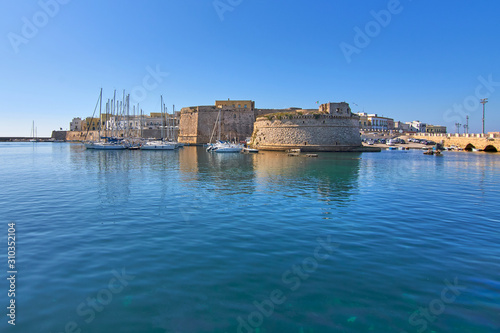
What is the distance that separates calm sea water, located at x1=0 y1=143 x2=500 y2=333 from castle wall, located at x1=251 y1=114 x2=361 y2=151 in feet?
81.1

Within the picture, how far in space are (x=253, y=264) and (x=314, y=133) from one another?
99.3ft

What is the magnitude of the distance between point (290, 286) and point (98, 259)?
2.72 metres

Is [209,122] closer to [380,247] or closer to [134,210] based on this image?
[134,210]

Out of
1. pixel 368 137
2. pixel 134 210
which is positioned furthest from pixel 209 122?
pixel 134 210

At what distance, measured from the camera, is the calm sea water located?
10.6 ft

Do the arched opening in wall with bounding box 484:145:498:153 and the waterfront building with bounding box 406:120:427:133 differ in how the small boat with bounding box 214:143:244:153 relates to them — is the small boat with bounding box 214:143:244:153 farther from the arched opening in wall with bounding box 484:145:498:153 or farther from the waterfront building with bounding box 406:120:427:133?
the waterfront building with bounding box 406:120:427:133

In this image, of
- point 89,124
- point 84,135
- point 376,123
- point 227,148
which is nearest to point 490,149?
point 227,148

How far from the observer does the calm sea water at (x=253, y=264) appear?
3.22m

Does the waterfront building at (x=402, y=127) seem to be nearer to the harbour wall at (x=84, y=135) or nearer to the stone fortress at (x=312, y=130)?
the stone fortress at (x=312, y=130)

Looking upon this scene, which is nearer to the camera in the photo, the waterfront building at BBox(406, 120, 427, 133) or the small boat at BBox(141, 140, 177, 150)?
the small boat at BBox(141, 140, 177, 150)

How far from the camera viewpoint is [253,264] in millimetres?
4496

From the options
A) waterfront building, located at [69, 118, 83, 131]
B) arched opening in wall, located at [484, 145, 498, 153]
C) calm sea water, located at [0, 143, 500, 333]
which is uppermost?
waterfront building, located at [69, 118, 83, 131]

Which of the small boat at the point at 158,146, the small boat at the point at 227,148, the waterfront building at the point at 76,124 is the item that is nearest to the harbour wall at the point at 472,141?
the small boat at the point at 227,148

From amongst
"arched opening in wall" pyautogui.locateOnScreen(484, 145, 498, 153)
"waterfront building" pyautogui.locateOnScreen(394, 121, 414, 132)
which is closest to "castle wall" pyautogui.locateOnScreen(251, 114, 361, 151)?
"arched opening in wall" pyautogui.locateOnScreen(484, 145, 498, 153)
